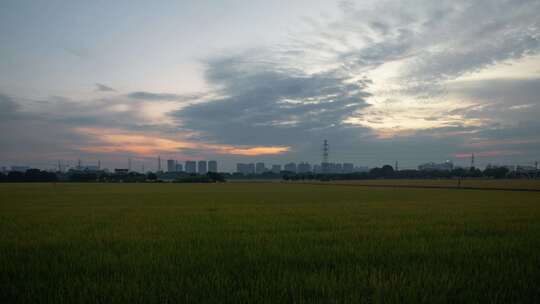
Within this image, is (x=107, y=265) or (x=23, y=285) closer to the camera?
(x=23, y=285)

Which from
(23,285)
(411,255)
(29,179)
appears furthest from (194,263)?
(29,179)

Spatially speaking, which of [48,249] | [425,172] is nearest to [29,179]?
[48,249]

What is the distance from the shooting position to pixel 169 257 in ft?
21.1

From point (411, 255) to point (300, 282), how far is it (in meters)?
3.16

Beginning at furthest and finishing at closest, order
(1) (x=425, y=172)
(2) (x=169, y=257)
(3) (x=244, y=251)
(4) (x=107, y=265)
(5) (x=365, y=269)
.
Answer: (1) (x=425, y=172) → (3) (x=244, y=251) → (2) (x=169, y=257) → (4) (x=107, y=265) → (5) (x=365, y=269)

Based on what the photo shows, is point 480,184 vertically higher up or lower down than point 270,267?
lower down

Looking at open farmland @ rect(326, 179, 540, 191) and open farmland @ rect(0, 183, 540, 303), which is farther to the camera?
open farmland @ rect(326, 179, 540, 191)

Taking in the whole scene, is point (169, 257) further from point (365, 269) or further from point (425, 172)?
point (425, 172)

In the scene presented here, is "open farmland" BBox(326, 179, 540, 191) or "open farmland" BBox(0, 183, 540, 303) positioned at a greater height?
"open farmland" BBox(0, 183, 540, 303)

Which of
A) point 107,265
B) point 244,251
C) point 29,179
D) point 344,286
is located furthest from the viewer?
point 29,179

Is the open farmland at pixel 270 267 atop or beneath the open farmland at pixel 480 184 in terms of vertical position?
atop

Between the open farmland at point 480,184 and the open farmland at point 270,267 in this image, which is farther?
the open farmland at point 480,184

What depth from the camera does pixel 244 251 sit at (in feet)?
23.0

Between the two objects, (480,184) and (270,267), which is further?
(480,184)
